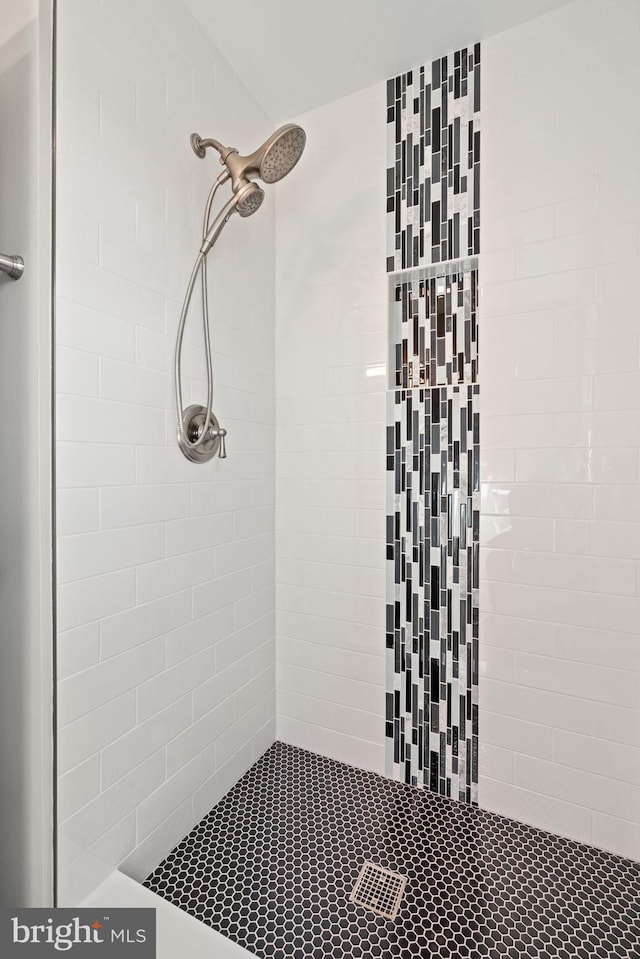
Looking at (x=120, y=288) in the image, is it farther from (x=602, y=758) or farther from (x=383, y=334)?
(x=602, y=758)

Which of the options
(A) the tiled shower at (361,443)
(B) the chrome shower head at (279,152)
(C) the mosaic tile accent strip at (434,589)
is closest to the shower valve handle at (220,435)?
(A) the tiled shower at (361,443)

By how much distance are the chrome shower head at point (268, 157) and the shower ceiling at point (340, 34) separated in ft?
1.23

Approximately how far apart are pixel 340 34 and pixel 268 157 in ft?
1.76

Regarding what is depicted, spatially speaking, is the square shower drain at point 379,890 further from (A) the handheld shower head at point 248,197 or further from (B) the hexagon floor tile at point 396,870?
(A) the handheld shower head at point 248,197

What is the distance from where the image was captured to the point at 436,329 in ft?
4.96

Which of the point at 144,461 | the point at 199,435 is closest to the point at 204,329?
the point at 199,435

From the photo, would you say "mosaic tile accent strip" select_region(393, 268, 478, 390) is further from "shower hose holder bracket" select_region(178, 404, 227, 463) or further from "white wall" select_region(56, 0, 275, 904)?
"shower hose holder bracket" select_region(178, 404, 227, 463)

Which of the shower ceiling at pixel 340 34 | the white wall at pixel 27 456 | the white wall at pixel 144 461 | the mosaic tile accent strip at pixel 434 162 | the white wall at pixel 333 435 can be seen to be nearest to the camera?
the white wall at pixel 27 456

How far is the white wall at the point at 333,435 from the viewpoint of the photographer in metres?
1.55

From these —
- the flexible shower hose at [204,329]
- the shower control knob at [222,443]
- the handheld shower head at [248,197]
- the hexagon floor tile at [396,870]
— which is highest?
the handheld shower head at [248,197]

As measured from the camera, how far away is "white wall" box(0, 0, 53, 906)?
0.76m

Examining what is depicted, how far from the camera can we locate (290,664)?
1.70 meters

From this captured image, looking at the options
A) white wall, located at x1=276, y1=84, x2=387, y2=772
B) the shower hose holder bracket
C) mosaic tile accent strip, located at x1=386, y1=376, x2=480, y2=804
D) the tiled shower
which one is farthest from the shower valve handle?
mosaic tile accent strip, located at x1=386, y1=376, x2=480, y2=804

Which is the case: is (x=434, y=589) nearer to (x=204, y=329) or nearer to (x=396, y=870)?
(x=396, y=870)
